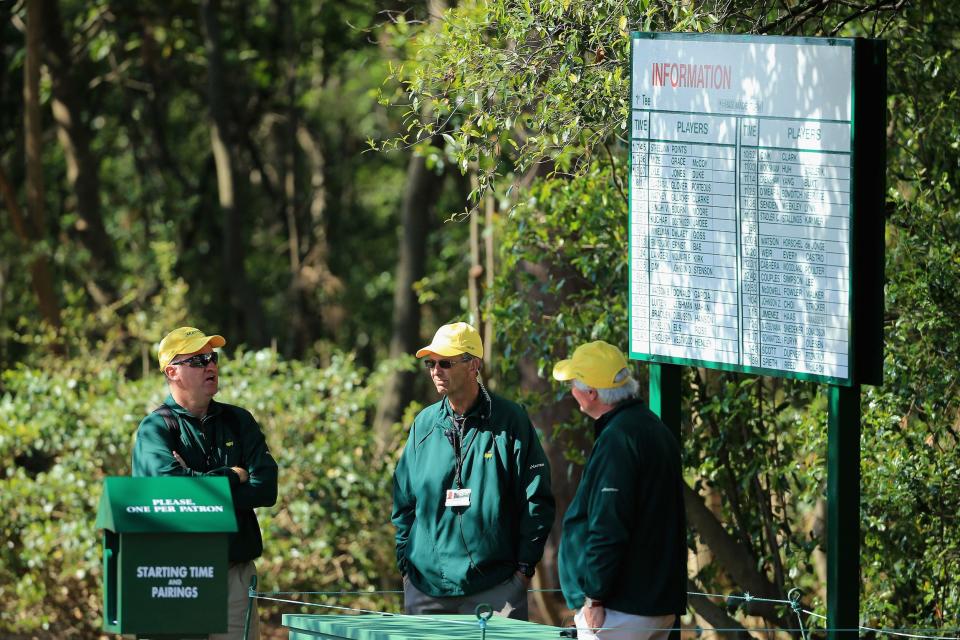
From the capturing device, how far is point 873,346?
17.5 feet

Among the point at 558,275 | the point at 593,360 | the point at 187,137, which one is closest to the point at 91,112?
the point at 187,137

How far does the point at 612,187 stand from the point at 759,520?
2.13 metres

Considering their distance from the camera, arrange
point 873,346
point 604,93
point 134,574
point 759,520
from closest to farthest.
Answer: point 134,574 → point 873,346 → point 604,93 → point 759,520

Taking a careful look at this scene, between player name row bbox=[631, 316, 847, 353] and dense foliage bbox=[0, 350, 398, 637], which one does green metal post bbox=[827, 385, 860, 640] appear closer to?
player name row bbox=[631, 316, 847, 353]

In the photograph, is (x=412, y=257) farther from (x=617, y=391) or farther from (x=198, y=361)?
(x=617, y=391)

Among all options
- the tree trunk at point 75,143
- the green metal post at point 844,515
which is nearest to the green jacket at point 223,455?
the green metal post at point 844,515

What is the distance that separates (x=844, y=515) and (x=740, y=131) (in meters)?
1.57

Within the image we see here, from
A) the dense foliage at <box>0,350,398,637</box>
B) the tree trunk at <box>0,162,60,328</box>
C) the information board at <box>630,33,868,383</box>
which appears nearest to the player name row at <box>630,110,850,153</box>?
the information board at <box>630,33,868,383</box>

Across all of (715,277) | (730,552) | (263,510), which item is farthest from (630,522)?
(263,510)

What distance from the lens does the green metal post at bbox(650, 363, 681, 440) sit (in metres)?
6.36

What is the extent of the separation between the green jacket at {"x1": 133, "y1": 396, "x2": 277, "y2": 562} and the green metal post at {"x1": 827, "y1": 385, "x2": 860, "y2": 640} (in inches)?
91.0

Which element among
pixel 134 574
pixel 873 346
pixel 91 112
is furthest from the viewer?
pixel 91 112

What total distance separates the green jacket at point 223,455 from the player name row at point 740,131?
2126 mm

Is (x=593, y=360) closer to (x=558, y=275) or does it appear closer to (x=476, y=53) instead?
(x=476, y=53)
